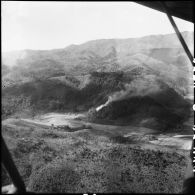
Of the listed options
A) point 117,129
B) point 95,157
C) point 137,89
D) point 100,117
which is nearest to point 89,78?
point 137,89

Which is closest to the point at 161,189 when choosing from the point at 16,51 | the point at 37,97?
the point at 37,97

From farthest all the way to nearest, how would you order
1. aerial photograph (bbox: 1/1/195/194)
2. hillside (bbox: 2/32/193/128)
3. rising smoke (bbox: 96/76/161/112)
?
rising smoke (bbox: 96/76/161/112), hillside (bbox: 2/32/193/128), aerial photograph (bbox: 1/1/195/194)

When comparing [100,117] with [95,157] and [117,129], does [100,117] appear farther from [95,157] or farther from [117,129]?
[95,157]

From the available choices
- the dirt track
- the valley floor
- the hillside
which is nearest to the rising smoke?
the hillside

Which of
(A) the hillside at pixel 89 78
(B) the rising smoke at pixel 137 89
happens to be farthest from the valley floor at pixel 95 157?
(B) the rising smoke at pixel 137 89

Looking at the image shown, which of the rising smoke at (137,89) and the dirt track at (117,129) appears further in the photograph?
the rising smoke at (137,89)

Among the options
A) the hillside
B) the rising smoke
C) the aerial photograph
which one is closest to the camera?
the aerial photograph

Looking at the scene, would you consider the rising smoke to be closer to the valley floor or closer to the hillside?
the hillside

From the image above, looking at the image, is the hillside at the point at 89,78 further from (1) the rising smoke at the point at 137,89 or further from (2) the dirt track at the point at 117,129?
(2) the dirt track at the point at 117,129
